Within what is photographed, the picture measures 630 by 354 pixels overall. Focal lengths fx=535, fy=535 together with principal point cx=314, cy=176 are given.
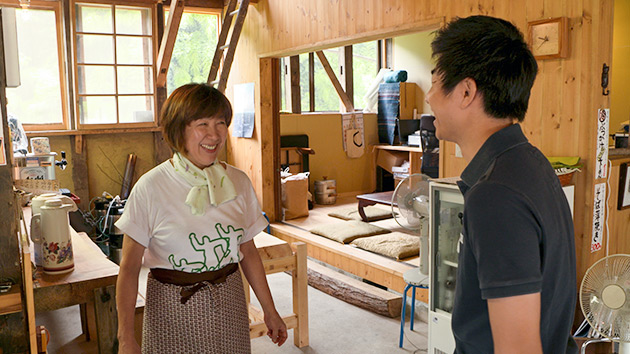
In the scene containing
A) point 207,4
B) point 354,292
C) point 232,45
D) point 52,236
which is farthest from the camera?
point 207,4

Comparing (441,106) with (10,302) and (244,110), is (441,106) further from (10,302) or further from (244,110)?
(244,110)

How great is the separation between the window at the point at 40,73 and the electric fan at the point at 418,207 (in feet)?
13.6

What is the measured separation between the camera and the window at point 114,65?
5840 mm

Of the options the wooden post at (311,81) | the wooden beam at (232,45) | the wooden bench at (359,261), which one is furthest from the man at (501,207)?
the wooden post at (311,81)

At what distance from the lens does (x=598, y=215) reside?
2.98 metres

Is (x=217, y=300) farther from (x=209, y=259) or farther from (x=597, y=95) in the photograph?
(x=597, y=95)

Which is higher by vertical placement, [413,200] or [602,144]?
[602,144]

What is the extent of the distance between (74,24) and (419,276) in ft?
15.1

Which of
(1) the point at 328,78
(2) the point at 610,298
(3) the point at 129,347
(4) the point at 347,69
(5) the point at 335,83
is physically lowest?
(2) the point at 610,298

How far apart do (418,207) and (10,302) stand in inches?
91.9

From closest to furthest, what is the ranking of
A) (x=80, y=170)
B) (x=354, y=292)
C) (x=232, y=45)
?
(x=354, y=292) → (x=232, y=45) → (x=80, y=170)

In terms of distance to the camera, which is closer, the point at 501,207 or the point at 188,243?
the point at 501,207

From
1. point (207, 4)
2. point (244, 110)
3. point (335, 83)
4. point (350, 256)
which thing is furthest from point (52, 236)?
point (335, 83)

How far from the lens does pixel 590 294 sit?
2451 mm
